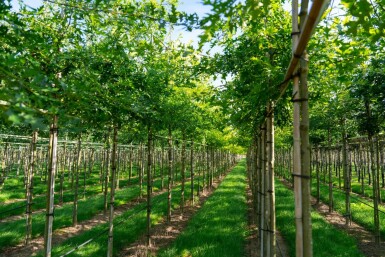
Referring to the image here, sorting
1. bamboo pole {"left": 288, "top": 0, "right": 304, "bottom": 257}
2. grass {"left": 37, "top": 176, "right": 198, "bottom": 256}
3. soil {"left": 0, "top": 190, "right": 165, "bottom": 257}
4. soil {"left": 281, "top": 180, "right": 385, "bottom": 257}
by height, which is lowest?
soil {"left": 0, "top": 190, "right": 165, "bottom": 257}

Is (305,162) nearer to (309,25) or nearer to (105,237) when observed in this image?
(309,25)

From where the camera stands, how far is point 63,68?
4273 millimetres

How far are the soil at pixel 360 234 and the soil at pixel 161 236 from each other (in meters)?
5.39

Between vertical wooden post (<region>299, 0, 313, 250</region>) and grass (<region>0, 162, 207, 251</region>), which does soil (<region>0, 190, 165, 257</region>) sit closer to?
grass (<region>0, 162, 207, 251</region>)

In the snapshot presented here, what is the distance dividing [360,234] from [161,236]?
6347 mm

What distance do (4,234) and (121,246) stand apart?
364 centimetres

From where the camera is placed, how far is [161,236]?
930 centimetres

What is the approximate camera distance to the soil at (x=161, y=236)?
757cm

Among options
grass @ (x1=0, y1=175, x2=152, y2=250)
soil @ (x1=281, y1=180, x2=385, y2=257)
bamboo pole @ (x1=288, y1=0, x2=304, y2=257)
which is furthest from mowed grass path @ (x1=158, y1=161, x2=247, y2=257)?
bamboo pole @ (x1=288, y1=0, x2=304, y2=257)

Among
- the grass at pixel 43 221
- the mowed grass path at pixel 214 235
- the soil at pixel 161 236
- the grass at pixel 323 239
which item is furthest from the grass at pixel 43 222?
the grass at pixel 323 239

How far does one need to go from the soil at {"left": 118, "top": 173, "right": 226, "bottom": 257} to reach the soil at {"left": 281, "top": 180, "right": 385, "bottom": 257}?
539 cm

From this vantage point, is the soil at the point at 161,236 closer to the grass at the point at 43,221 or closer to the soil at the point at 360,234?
the grass at the point at 43,221

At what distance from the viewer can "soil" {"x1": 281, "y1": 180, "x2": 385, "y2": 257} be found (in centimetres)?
770

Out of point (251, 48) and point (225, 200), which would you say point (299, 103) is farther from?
→ point (225, 200)
